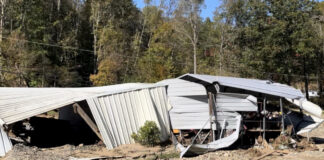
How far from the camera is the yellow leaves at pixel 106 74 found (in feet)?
88.8

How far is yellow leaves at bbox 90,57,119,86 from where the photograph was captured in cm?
2706

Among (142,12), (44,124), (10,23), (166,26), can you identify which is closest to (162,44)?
(166,26)

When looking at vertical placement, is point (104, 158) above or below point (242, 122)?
below

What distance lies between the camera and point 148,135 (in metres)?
10.3

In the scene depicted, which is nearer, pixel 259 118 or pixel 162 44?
pixel 259 118

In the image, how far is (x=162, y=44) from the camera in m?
31.2

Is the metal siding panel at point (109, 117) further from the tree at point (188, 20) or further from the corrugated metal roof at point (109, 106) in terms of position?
the tree at point (188, 20)

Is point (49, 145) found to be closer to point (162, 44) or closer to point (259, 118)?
point (259, 118)

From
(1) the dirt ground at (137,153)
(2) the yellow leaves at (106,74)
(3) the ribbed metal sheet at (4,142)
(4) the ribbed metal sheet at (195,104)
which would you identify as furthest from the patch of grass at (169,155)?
(2) the yellow leaves at (106,74)

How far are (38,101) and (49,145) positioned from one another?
1656mm

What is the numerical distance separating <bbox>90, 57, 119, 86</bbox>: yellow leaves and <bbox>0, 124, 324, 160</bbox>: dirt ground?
16.8 m

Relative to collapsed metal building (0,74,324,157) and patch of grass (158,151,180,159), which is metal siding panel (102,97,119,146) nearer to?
collapsed metal building (0,74,324,157)

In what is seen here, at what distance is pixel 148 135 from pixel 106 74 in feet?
58.7

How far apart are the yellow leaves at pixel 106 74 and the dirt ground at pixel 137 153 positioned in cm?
1684
